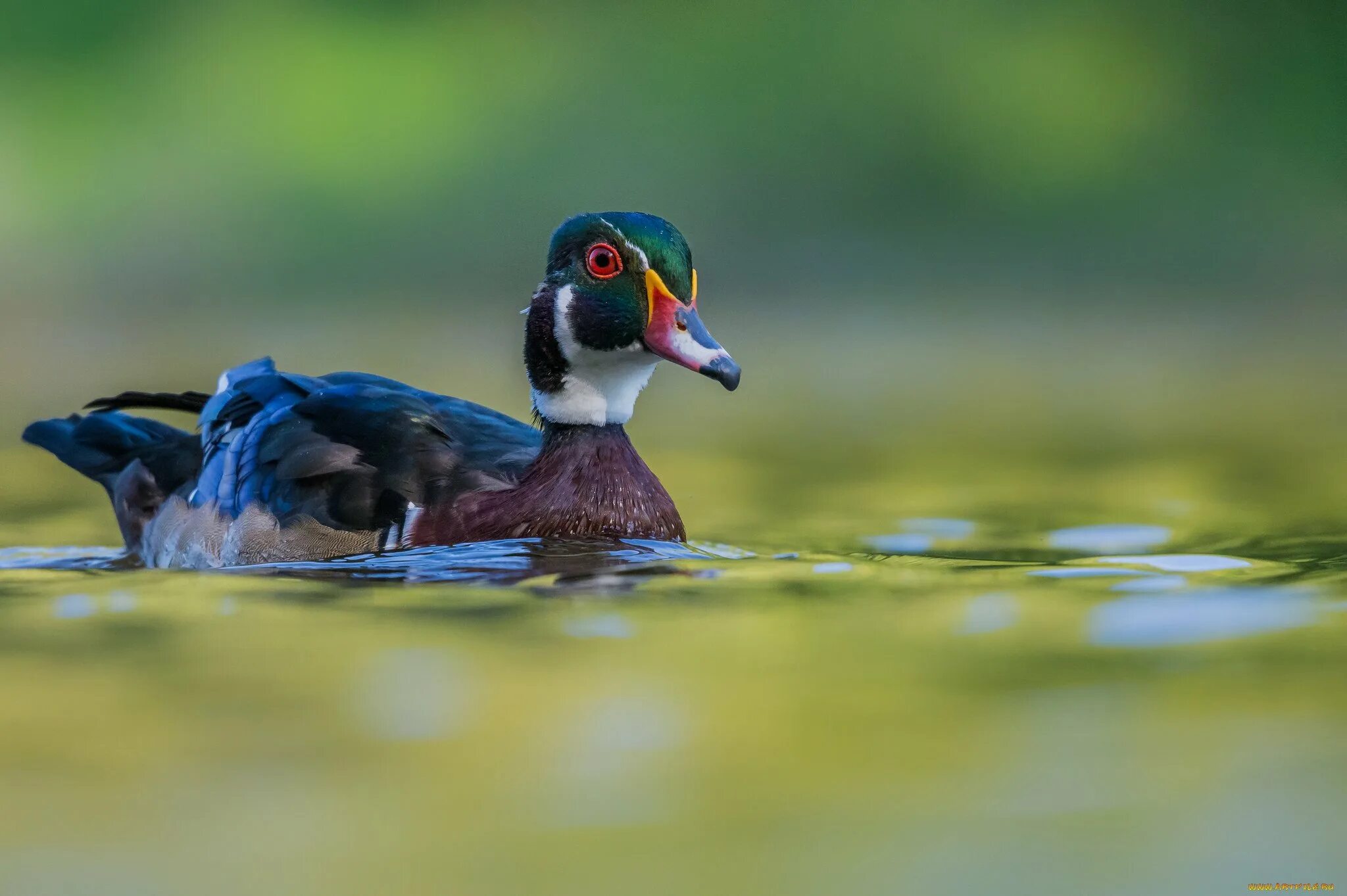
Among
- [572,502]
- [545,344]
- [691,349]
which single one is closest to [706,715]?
[691,349]

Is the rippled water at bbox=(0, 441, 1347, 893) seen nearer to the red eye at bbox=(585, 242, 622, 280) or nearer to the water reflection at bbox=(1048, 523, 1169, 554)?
the water reflection at bbox=(1048, 523, 1169, 554)

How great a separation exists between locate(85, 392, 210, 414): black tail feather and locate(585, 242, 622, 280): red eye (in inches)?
84.1

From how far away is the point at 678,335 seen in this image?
6.48 metres

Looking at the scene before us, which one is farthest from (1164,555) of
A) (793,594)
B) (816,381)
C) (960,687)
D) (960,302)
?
(960,302)

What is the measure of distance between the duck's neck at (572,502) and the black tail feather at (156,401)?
176cm

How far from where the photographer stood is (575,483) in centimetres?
677

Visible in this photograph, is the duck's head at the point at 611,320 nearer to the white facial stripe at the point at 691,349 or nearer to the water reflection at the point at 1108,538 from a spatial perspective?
the white facial stripe at the point at 691,349

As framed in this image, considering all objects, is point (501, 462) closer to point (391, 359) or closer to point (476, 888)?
point (476, 888)

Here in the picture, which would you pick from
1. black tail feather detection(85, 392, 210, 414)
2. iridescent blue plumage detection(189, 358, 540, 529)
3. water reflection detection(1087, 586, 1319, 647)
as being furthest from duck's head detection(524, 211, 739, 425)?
black tail feather detection(85, 392, 210, 414)

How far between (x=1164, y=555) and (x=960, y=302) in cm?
1265

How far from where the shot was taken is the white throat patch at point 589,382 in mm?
6797

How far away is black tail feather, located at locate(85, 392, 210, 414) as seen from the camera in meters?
7.76

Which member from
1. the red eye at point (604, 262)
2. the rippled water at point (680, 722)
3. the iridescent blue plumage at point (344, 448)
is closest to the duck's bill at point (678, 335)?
the red eye at point (604, 262)

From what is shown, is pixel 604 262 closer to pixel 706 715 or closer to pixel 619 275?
pixel 619 275
